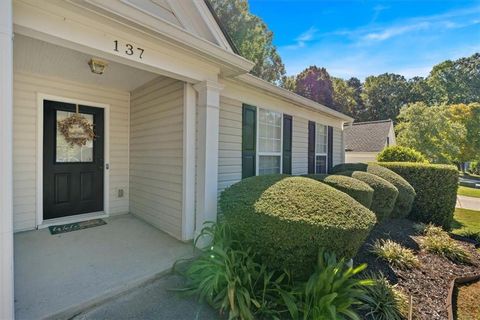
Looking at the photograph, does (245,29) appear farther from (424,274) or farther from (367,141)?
(424,274)

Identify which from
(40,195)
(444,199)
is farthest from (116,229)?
(444,199)

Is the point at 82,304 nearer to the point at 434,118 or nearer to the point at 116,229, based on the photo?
the point at 116,229

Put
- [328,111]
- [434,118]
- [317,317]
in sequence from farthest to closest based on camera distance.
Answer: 1. [434,118]
2. [328,111]
3. [317,317]

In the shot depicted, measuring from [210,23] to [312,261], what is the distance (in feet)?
11.5

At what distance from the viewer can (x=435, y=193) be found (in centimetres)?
631

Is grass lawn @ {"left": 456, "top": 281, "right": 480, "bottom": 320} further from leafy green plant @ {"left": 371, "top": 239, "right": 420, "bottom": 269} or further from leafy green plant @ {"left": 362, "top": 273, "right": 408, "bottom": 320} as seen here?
leafy green plant @ {"left": 362, "top": 273, "right": 408, "bottom": 320}

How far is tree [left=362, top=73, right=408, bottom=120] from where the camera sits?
31688mm

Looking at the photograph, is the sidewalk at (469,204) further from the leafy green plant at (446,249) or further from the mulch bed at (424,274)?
the leafy green plant at (446,249)

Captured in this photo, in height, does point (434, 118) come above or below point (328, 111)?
above

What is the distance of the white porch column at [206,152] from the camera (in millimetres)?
3568

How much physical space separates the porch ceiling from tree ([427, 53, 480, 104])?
39.8 meters

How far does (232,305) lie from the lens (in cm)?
218

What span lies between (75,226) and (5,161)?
2.85 meters

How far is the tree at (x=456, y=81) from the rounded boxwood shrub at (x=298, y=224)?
39.0 m
